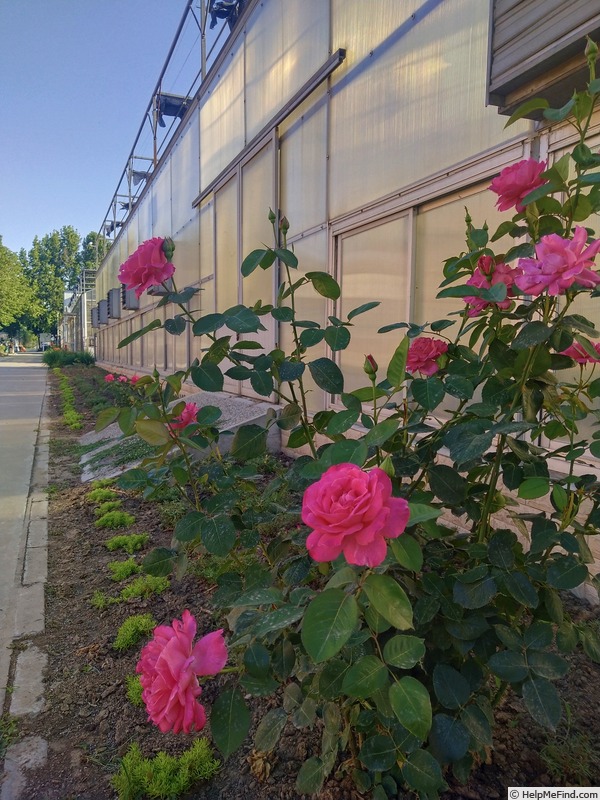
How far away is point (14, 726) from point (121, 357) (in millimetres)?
21770

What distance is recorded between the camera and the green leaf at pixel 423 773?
1156mm

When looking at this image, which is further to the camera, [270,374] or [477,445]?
[270,374]

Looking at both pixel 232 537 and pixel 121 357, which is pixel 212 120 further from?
pixel 121 357

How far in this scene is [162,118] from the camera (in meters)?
16.0

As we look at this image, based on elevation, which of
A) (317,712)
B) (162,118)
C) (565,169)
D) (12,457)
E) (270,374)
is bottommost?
(12,457)

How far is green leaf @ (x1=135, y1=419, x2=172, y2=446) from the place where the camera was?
1.40m

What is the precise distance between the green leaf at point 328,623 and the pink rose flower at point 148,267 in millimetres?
931

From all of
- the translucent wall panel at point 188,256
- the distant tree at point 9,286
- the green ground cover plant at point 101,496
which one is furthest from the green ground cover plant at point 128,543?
the distant tree at point 9,286

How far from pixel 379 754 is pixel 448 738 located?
18 cm

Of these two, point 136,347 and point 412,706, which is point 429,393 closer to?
point 412,706

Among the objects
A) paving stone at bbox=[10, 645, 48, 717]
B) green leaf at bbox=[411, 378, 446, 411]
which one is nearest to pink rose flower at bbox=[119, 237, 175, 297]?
green leaf at bbox=[411, 378, 446, 411]

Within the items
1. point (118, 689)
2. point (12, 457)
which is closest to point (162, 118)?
point (12, 457)

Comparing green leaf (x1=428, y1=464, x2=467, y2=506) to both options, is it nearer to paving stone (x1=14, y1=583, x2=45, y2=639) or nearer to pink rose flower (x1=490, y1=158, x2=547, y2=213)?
pink rose flower (x1=490, y1=158, x2=547, y2=213)

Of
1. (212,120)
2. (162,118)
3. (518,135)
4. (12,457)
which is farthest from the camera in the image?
(162,118)
